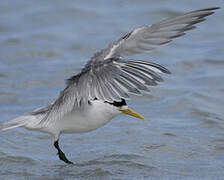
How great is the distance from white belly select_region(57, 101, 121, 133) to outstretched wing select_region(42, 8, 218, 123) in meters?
0.11

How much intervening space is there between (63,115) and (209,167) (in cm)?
182

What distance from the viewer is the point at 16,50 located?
12.0m

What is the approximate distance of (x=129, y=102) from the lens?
969 cm

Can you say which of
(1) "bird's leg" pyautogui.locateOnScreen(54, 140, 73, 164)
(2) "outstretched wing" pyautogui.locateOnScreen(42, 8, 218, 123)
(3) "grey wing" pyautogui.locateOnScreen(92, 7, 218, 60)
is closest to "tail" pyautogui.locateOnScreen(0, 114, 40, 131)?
(2) "outstretched wing" pyautogui.locateOnScreen(42, 8, 218, 123)

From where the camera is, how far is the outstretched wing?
5.44 meters

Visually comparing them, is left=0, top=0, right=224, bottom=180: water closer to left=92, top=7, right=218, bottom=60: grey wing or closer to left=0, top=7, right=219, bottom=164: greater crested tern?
left=0, top=7, right=219, bottom=164: greater crested tern

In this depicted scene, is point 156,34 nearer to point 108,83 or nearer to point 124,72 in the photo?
point 124,72

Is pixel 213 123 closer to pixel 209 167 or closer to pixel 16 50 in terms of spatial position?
pixel 209 167

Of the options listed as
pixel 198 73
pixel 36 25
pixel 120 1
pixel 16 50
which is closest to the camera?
pixel 198 73

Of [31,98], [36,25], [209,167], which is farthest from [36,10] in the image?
[209,167]

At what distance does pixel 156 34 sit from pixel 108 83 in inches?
36.8

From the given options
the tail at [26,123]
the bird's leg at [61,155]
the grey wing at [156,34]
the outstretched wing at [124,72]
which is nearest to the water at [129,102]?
the bird's leg at [61,155]

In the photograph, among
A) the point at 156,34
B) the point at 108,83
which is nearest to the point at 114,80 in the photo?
the point at 108,83

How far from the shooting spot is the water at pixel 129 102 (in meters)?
7.36
